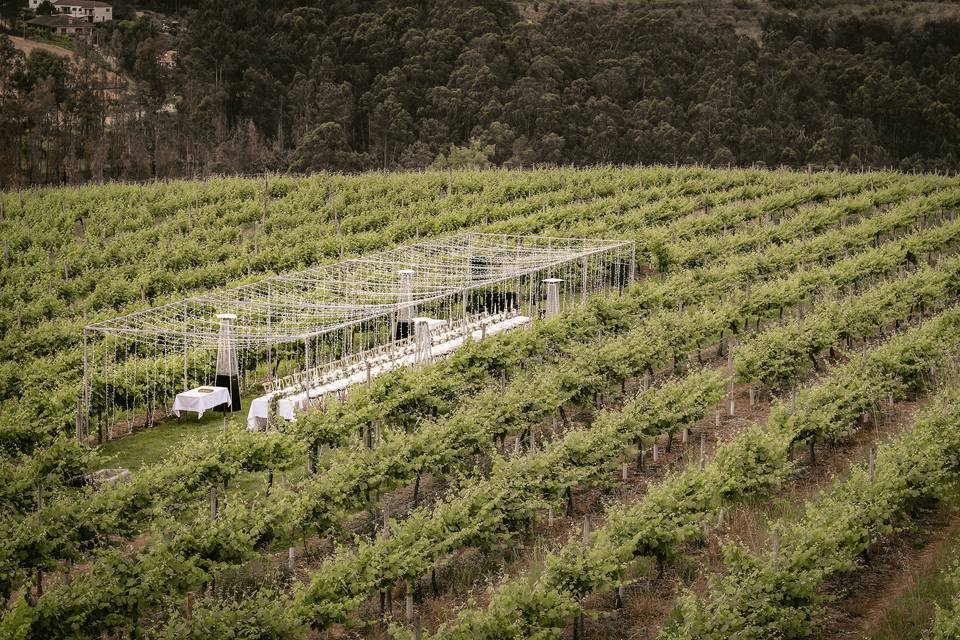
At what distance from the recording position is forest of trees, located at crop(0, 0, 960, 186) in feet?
207

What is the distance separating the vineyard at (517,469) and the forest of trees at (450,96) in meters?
34.2

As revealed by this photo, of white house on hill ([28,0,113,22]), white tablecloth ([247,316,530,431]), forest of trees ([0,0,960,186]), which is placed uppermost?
white house on hill ([28,0,113,22])

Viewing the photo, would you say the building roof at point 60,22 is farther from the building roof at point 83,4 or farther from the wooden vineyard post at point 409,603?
the wooden vineyard post at point 409,603

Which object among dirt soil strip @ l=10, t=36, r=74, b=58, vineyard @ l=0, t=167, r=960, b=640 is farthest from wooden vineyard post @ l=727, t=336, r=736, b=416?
dirt soil strip @ l=10, t=36, r=74, b=58

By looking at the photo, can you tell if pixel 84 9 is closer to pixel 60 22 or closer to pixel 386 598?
pixel 60 22

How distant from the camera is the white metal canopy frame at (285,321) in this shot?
66.3 ft

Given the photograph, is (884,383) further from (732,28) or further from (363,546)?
(732,28)

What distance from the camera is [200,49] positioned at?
228 feet

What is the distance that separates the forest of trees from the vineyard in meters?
34.2

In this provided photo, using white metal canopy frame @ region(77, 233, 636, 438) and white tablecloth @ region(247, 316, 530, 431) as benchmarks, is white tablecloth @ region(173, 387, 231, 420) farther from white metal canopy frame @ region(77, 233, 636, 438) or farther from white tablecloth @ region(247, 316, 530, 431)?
white tablecloth @ region(247, 316, 530, 431)

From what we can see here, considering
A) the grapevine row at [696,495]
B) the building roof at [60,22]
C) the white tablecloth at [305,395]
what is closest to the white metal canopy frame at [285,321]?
the white tablecloth at [305,395]

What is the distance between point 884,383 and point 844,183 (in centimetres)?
2590

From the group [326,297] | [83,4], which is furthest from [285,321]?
[83,4]

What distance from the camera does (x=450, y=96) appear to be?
6606cm
